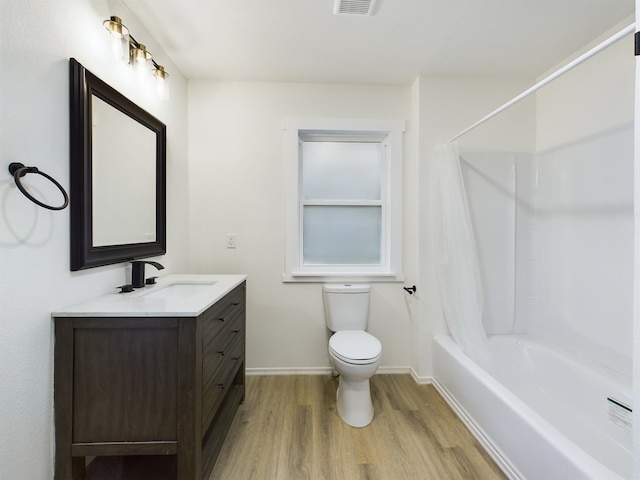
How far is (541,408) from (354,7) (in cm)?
252

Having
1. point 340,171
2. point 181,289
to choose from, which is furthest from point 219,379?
point 340,171

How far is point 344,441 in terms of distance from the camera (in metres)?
1.57

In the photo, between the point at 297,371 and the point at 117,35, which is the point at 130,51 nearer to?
the point at 117,35

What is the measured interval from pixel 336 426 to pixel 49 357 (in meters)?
1.46

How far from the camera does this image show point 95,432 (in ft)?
3.58

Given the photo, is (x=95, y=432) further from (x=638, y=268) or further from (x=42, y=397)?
(x=638, y=268)

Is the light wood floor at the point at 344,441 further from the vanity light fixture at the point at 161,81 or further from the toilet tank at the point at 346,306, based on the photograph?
the vanity light fixture at the point at 161,81

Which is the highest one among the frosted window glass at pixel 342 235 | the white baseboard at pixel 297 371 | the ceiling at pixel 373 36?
the ceiling at pixel 373 36

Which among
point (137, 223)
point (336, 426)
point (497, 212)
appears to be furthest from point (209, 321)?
point (497, 212)

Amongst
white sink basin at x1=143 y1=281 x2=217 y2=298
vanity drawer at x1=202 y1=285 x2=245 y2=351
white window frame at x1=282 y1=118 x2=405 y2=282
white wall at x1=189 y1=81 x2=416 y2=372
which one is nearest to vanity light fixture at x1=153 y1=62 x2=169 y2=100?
white wall at x1=189 y1=81 x2=416 y2=372

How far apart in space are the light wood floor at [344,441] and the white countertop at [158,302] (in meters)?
0.86

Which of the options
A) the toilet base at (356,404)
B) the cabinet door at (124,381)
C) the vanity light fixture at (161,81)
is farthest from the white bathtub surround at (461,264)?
the vanity light fixture at (161,81)

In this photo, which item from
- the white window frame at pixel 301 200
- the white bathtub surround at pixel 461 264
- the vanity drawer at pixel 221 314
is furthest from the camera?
the white window frame at pixel 301 200

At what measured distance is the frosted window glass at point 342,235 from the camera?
2.38 metres
